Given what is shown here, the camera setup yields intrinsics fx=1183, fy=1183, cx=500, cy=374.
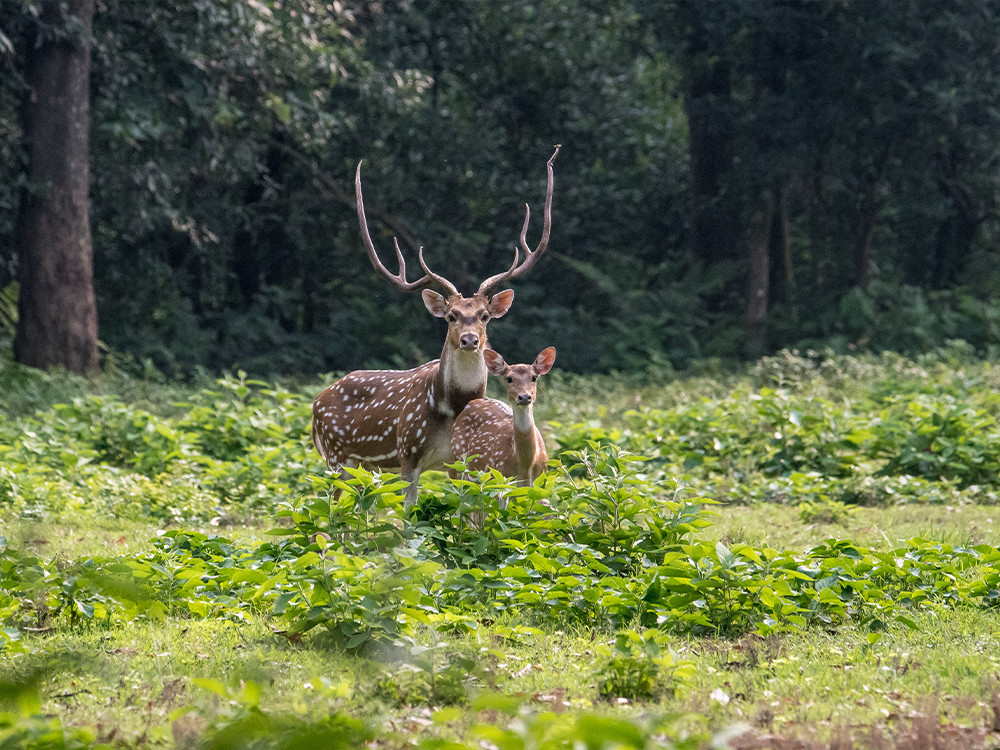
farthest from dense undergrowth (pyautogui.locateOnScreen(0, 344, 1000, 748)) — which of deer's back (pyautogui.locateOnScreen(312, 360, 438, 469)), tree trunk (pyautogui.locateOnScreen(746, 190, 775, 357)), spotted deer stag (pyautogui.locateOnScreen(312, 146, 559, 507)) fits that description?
tree trunk (pyautogui.locateOnScreen(746, 190, 775, 357))

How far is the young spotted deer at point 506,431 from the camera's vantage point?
26.0 ft

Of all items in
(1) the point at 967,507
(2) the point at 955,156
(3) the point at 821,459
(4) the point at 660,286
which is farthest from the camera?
(4) the point at 660,286

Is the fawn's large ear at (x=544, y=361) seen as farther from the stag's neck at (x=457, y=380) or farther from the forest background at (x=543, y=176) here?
the forest background at (x=543, y=176)

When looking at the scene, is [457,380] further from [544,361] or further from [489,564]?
[489,564]

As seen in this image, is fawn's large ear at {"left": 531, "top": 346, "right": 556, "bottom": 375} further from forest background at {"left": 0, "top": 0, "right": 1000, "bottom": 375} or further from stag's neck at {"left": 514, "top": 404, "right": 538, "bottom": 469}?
forest background at {"left": 0, "top": 0, "right": 1000, "bottom": 375}

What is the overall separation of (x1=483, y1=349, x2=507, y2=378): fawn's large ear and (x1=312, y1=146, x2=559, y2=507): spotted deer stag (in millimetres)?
116

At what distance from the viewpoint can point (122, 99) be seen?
17.0 m

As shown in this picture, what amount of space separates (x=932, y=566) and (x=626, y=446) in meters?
4.93

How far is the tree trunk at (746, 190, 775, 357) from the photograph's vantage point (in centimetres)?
2211

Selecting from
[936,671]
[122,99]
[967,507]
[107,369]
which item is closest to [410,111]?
[122,99]

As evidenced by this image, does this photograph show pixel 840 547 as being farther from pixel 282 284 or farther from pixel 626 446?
pixel 282 284

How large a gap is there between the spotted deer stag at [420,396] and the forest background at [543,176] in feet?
31.5

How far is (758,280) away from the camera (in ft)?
72.8

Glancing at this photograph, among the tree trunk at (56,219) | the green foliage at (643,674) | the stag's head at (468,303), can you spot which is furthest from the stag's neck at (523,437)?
the tree trunk at (56,219)
